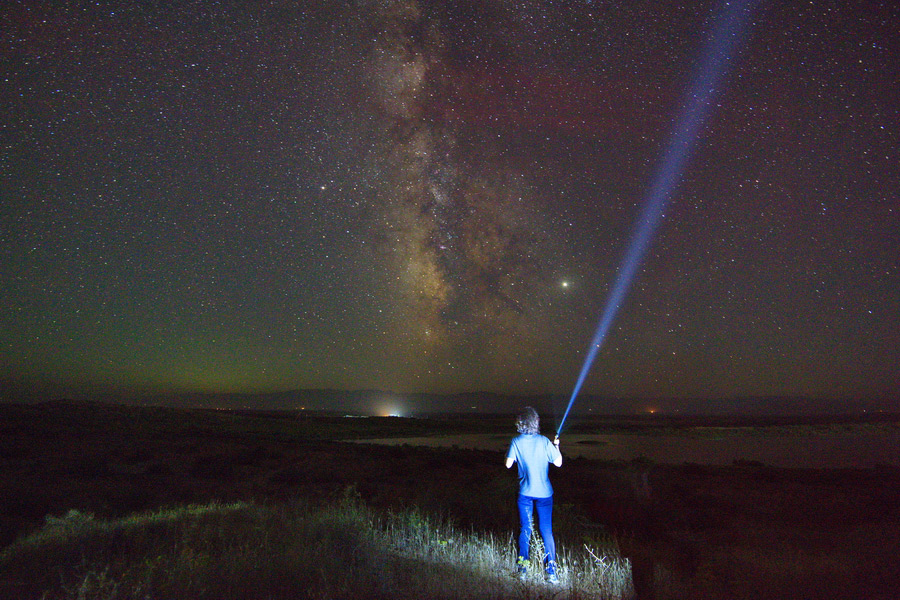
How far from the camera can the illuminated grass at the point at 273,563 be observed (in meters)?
5.25

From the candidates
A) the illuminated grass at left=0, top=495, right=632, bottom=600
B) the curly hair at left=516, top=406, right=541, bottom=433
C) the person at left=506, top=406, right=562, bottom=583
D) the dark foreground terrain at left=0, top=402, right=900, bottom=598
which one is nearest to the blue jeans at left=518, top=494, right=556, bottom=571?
the person at left=506, top=406, right=562, bottom=583

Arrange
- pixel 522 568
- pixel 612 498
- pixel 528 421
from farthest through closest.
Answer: pixel 612 498, pixel 528 421, pixel 522 568

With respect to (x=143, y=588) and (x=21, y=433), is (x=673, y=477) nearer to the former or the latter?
(x=143, y=588)

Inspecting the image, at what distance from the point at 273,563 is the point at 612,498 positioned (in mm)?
13104

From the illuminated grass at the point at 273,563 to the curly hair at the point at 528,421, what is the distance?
1.49 m

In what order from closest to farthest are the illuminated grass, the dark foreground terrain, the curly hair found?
the illuminated grass → the curly hair → the dark foreground terrain

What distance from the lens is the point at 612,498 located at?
1698 centimetres

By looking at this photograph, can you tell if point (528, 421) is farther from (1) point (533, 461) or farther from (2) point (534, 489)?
(2) point (534, 489)

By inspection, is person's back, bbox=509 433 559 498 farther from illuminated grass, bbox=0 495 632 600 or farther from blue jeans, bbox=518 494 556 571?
illuminated grass, bbox=0 495 632 600

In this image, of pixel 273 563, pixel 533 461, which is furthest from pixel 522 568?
pixel 273 563

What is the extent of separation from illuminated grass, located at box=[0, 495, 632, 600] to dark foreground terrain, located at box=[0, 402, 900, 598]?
2.51 feet

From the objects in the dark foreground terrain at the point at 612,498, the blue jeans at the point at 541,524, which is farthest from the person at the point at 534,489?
the dark foreground terrain at the point at 612,498

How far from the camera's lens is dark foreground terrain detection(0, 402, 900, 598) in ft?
25.5

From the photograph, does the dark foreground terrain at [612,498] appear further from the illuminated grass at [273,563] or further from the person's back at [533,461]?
the person's back at [533,461]
